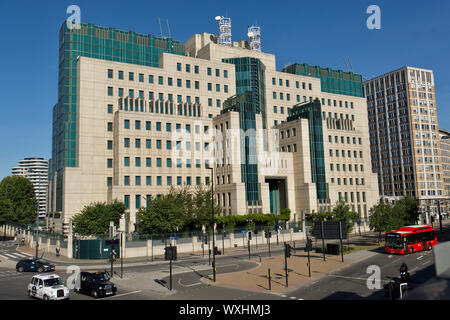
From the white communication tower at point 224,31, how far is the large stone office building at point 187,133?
4.48 ft

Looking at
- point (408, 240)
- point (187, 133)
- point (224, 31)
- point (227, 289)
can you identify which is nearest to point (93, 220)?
point (187, 133)

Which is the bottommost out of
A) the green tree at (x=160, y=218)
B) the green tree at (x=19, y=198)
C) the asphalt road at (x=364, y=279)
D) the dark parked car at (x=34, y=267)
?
the asphalt road at (x=364, y=279)

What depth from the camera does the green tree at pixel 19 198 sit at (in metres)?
89.4

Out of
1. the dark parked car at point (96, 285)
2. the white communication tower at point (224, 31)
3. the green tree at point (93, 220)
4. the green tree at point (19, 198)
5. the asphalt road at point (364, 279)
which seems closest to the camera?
the asphalt road at point (364, 279)

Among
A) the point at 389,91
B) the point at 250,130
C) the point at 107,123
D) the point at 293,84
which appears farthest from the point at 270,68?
the point at 389,91

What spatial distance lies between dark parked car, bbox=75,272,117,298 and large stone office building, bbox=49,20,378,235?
40771mm

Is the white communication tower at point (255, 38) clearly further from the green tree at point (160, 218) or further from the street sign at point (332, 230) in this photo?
the street sign at point (332, 230)

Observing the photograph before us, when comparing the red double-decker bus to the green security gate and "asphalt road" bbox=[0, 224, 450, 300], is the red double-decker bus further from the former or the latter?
the green security gate

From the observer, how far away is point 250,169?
76000 mm

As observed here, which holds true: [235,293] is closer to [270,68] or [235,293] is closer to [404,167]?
[270,68]

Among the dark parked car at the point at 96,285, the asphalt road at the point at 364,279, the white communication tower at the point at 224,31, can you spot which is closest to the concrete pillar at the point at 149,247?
the dark parked car at the point at 96,285

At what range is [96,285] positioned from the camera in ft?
83.6

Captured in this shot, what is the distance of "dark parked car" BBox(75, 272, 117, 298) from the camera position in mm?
25188

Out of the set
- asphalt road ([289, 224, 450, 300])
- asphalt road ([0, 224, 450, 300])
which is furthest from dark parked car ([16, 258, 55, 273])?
asphalt road ([289, 224, 450, 300])
